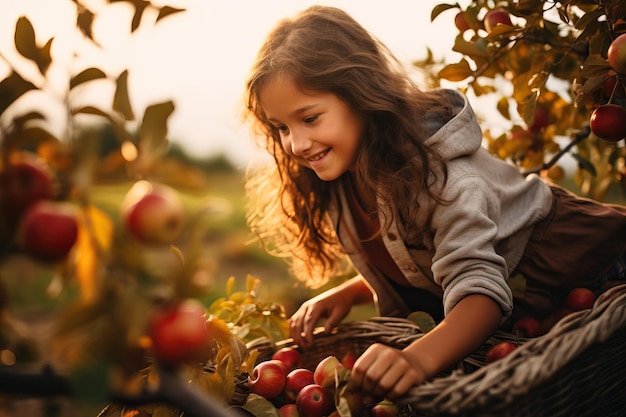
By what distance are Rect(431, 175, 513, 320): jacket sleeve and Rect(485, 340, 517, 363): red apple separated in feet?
0.19

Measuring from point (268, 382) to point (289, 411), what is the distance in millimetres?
82

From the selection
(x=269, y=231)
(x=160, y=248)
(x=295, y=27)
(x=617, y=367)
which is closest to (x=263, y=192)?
(x=269, y=231)

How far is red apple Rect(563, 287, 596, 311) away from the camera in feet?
5.06

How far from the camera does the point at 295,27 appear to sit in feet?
5.72

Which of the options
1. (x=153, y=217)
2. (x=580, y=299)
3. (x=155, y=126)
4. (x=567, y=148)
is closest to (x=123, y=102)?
(x=155, y=126)

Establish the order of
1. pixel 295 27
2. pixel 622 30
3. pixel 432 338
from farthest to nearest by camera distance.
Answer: pixel 295 27 < pixel 622 30 < pixel 432 338

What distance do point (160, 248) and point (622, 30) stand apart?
3.66 ft

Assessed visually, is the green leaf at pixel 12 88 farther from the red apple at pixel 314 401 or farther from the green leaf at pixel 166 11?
the red apple at pixel 314 401

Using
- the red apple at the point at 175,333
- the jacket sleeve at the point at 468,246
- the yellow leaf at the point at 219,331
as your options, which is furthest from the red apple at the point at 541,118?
the red apple at the point at 175,333

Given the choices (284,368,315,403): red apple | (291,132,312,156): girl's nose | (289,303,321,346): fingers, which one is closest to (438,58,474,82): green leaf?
(291,132,312,156): girl's nose

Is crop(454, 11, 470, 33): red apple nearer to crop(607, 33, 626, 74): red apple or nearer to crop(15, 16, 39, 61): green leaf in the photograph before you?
crop(607, 33, 626, 74): red apple

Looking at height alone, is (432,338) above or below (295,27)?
below

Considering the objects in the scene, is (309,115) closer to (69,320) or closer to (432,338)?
(432,338)

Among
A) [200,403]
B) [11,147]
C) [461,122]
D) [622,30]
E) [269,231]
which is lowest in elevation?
[269,231]
